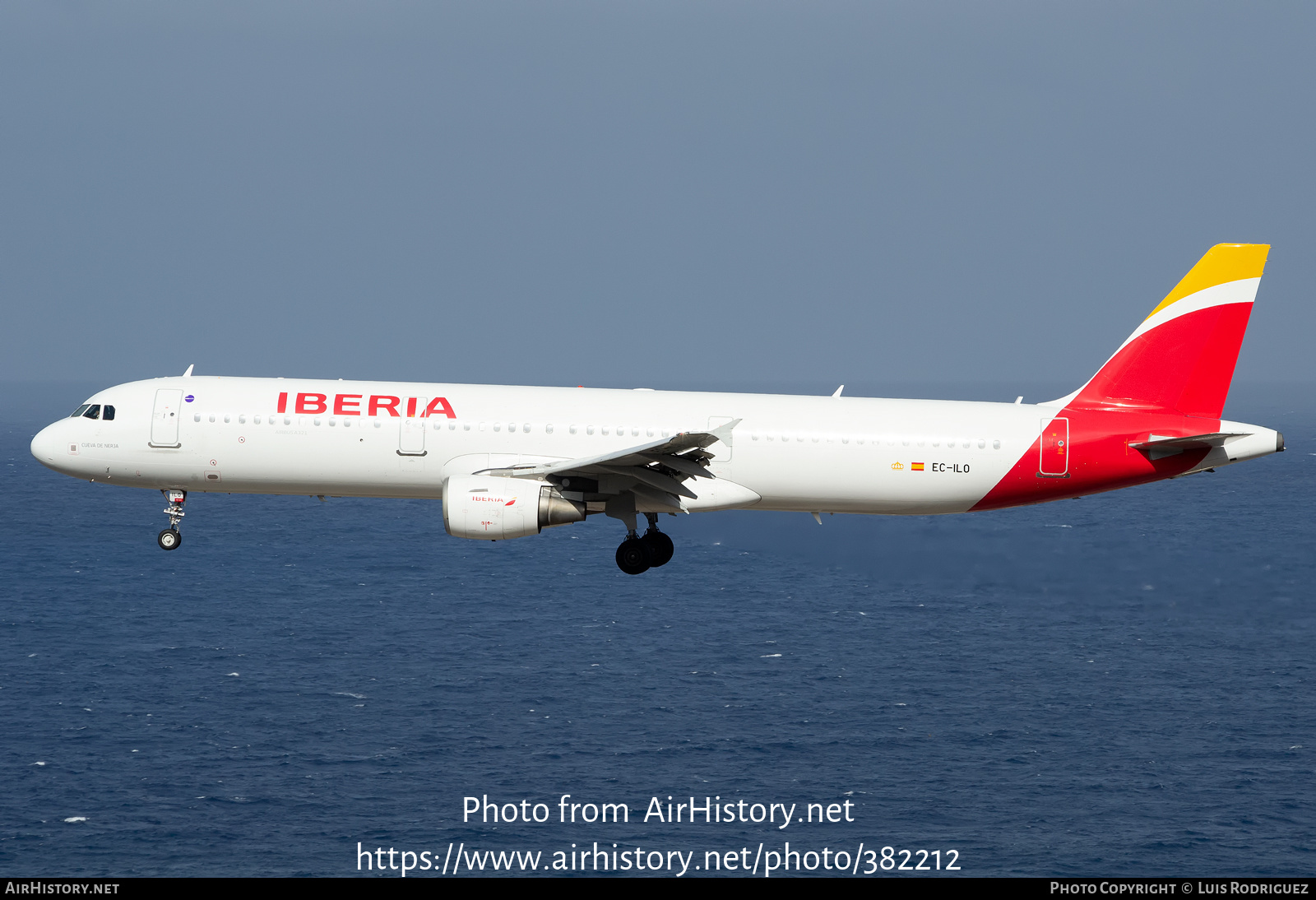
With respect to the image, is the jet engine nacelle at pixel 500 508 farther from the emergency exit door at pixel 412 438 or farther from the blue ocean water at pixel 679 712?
the blue ocean water at pixel 679 712

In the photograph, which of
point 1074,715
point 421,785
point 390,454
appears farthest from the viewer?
point 1074,715

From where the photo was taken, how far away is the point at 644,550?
34.8 metres

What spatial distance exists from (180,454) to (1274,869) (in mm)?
74805

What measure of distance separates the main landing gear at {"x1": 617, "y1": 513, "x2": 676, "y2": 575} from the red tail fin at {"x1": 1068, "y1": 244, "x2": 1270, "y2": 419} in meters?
12.7

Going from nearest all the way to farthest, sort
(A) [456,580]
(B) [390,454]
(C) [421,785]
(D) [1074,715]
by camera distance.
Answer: (B) [390,454] < (C) [421,785] < (D) [1074,715] < (A) [456,580]

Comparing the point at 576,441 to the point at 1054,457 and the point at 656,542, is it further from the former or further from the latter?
the point at 1054,457

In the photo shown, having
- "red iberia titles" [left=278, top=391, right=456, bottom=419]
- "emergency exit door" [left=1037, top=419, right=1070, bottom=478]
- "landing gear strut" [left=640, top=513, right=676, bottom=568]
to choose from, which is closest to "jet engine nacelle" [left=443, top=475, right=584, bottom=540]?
"red iberia titles" [left=278, top=391, right=456, bottom=419]

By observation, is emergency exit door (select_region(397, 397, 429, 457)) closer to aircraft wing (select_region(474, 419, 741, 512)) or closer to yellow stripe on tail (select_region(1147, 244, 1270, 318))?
aircraft wing (select_region(474, 419, 741, 512))

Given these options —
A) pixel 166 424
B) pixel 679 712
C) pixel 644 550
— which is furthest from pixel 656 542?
pixel 679 712

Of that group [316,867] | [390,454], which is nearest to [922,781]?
[316,867]

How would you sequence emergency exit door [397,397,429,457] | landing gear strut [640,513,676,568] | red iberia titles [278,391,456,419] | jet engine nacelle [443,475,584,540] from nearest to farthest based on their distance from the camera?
jet engine nacelle [443,475,584,540], emergency exit door [397,397,429,457], red iberia titles [278,391,456,419], landing gear strut [640,513,676,568]

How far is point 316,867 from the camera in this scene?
8006 centimetres

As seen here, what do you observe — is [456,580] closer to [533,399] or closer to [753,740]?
[753,740]

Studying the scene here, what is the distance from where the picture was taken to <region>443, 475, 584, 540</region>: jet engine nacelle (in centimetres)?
3167
